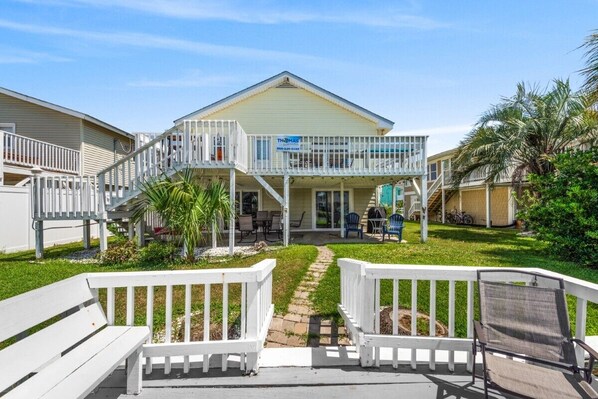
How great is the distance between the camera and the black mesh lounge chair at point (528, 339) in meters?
2.02

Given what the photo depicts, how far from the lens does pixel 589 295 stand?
220 cm

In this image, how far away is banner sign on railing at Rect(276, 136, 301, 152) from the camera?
35.1ft

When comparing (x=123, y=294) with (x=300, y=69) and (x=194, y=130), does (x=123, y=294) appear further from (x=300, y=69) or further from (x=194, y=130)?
(x=300, y=69)

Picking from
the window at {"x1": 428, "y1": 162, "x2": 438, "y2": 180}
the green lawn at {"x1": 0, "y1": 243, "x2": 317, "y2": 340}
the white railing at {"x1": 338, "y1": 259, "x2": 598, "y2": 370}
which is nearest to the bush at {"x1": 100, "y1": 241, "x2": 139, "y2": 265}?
the green lawn at {"x1": 0, "y1": 243, "x2": 317, "y2": 340}

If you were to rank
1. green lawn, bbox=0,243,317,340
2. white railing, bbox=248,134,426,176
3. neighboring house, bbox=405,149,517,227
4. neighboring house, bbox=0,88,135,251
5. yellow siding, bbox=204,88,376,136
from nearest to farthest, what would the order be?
green lawn, bbox=0,243,317,340
neighboring house, bbox=0,88,135,251
white railing, bbox=248,134,426,176
yellow siding, bbox=204,88,376,136
neighboring house, bbox=405,149,517,227

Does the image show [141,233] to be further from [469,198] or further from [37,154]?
[469,198]

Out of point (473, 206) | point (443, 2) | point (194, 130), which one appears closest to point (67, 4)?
point (194, 130)

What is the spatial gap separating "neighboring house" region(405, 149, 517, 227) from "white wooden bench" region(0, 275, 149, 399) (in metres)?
17.7

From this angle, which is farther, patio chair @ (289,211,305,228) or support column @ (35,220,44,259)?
patio chair @ (289,211,305,228)

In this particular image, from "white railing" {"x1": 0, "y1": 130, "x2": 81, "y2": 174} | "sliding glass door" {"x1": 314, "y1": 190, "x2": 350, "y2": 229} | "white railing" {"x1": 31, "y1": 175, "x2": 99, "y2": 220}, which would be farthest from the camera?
"sliding glass door" {"x1": 314, "y1": 190, "x2": 350, "y2": 229}

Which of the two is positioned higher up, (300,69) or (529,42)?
(300,69)

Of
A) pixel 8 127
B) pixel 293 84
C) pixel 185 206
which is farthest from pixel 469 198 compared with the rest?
pixel 8 127

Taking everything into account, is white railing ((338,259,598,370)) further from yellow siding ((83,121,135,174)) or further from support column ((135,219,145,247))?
yellow siding ((83,121,135,174))

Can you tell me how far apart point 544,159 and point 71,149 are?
21021mm
